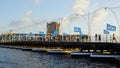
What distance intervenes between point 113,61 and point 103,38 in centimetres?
697

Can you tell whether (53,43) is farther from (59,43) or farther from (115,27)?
(115,27)

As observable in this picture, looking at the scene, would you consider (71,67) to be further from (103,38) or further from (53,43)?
(53,43)

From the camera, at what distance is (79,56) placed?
10138cm

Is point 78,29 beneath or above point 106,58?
above

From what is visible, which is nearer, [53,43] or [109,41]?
[109,41]

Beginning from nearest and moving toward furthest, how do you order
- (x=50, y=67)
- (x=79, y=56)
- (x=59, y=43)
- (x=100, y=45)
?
(x=50, y=67) → (x=100, y=45) → (x=79, y=56) → (x=59, y=43)

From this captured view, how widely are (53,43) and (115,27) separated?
42245 mm

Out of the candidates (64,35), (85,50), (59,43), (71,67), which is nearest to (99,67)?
(71,67)

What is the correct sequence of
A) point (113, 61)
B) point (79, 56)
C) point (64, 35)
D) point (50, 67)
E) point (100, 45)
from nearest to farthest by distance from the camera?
1. point (50, 67)
2. point (113, 61)
3. point (100, 45)
4. point (79, 56)
5. point (64, 35)

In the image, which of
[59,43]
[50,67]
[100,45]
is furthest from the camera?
[59,43]

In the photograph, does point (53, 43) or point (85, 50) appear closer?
point (85, 50)

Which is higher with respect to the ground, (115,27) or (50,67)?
(115,27)

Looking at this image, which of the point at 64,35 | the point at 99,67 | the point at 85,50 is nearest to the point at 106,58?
the point at 99,67

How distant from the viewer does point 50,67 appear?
228 ft
